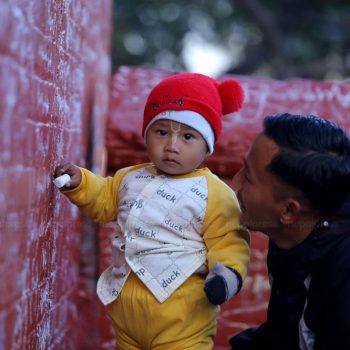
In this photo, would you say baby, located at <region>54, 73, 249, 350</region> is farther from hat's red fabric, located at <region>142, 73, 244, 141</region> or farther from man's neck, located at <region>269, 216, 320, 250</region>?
man's neck, located at <region>269, 216, 320, 250</region>

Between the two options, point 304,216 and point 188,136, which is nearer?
point 304,216

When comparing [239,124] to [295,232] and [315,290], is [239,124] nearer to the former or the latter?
[295,232]

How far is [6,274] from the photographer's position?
1649 mm

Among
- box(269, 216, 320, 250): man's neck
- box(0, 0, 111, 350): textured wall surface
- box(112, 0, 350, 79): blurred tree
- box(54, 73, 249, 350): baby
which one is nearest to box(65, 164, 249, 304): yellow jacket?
box(54, 73, 249, 350): baby

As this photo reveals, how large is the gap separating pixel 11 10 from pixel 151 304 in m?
1.11

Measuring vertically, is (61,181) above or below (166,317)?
above

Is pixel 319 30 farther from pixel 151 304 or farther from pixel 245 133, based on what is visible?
pixel 151 304

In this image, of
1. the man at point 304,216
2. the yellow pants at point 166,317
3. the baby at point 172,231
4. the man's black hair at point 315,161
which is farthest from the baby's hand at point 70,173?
the man's black hair at point 315,161

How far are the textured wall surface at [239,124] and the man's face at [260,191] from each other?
107 centimetres

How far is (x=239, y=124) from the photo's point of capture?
3473 millimetres

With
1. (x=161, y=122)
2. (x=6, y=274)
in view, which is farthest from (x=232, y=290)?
(x=6, y=274)

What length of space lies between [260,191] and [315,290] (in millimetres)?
359

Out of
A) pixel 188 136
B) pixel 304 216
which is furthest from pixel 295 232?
pixel 188 136

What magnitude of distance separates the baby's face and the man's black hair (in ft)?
0.89
